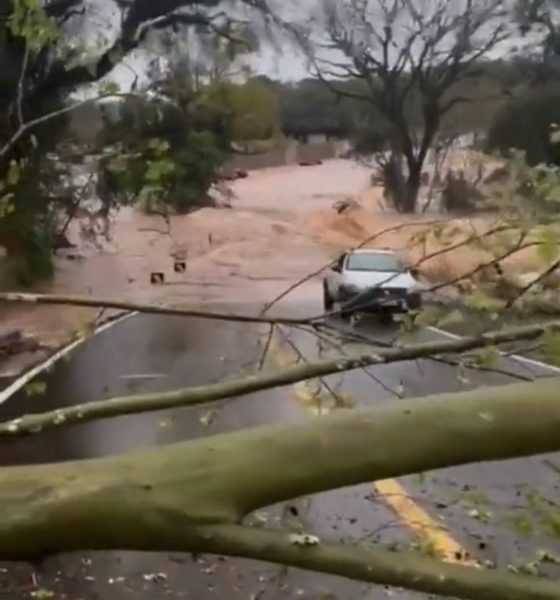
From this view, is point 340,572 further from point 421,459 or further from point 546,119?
point 546,119

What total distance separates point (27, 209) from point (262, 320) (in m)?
6.42

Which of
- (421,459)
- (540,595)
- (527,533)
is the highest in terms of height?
(421,459)

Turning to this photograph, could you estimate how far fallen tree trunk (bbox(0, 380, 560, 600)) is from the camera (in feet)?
5.66

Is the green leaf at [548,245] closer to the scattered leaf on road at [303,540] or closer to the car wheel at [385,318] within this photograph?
the car wheel at [385,318]

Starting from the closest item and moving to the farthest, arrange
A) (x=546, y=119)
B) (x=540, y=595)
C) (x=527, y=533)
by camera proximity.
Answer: (x=540, y=595), (x=527, y=533), (x=546, y=119)

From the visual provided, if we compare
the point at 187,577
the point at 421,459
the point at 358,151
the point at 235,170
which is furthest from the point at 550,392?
the point at 358,151

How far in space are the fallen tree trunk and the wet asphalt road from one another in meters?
0.12

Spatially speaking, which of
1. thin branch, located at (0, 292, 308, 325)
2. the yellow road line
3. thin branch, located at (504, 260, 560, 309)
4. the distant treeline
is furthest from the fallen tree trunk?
the distant treeline

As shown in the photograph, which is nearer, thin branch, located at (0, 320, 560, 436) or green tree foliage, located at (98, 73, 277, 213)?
thin branch, located at (0, 320, 560, 436)

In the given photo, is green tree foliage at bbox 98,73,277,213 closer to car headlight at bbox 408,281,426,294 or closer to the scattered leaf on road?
car headlight at bbox 408,281,426,294

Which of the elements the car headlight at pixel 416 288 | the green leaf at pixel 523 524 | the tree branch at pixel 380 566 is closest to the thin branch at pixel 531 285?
the car headlight at pixel 416 288

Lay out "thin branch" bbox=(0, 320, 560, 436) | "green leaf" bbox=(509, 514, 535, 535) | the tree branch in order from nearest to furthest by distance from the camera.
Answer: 1. the tree branch
2. "thin branch" bbox=(0, 320, 560, 436)
3. "green leaf" bbox=(509, 514, 535, 535)

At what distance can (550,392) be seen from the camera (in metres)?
1.90

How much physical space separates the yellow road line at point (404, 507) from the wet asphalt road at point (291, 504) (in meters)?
0.02
